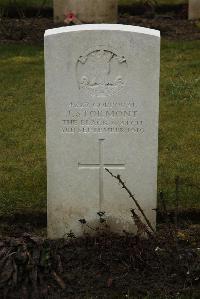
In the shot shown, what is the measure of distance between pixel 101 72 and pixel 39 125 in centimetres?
311

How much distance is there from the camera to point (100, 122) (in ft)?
18.1

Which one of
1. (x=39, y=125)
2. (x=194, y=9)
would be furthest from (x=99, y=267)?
(x=194, y=9)

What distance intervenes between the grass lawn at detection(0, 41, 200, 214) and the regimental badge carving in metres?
0.72

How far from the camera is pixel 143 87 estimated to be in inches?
213

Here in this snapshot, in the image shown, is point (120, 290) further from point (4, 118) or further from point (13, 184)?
point (4, 118)

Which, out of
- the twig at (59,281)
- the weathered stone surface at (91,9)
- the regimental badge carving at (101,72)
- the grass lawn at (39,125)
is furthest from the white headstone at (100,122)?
the weathered stone surface at (91,9)

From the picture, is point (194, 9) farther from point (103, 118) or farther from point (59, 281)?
point (59, 281)

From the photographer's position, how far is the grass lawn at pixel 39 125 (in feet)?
22.0

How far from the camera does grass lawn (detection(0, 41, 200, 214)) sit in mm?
6694

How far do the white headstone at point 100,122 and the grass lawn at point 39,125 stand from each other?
0.22 metres

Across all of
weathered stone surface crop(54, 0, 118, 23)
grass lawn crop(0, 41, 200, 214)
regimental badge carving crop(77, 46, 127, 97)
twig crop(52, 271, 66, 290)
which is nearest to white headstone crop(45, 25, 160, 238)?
regimental badge carving crop(77, 46, 127, 97)

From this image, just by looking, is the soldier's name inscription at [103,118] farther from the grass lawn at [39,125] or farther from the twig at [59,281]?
the twig at [59,281]

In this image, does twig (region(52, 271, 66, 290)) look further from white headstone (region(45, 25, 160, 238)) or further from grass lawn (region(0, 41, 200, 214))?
grass lawn (region(0, 41, 200, 214))

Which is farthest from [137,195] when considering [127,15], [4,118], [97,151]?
[127,15]
